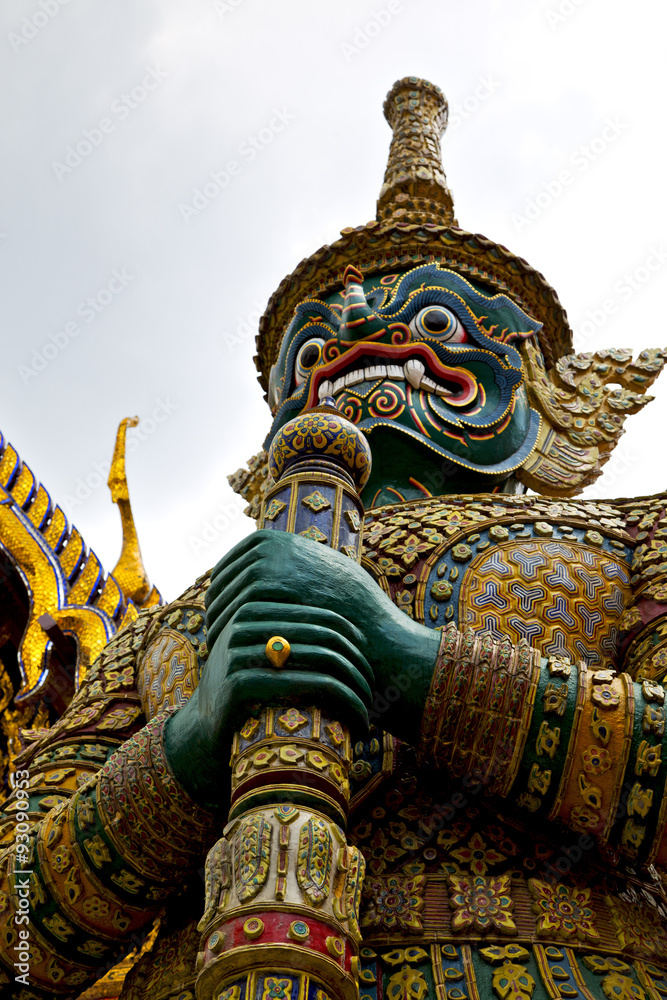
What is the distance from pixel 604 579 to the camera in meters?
3.13

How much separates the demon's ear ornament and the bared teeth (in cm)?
61

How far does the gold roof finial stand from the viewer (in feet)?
17.3

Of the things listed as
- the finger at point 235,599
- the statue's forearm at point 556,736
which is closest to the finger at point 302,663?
the finger at point 235,599

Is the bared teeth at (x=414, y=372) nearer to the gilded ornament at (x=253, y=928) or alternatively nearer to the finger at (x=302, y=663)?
the finger at (x=302, y=663)

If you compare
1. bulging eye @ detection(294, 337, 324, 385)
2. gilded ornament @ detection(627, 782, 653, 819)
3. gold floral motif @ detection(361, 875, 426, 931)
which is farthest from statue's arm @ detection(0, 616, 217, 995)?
bulging eye @ detection(294, 337, 324, 385)

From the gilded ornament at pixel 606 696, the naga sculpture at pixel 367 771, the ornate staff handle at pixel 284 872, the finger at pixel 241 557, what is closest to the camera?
the ornate staff handle at pixel 284 872

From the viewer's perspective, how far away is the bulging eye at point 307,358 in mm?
4316

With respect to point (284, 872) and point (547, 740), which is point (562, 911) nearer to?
point (547, 740)

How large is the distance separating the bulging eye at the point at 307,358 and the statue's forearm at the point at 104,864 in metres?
2.02

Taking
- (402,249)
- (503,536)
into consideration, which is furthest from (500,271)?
(503,536)

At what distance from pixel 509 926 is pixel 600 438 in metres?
2.60

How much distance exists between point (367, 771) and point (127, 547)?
150 inches

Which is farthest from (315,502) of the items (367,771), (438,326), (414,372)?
(438,326)

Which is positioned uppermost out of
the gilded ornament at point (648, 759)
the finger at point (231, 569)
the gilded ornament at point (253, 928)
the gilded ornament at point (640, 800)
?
the finger at point (231, 569)
